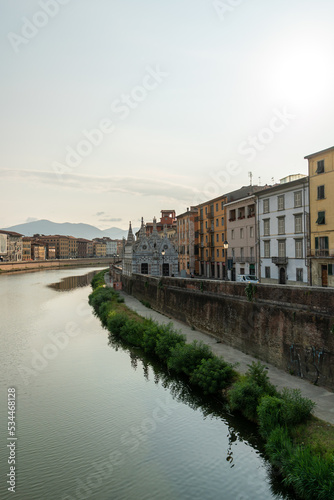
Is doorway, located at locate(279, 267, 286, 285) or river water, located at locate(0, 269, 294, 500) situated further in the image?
doorway, located at locate(279, 267, 286, 285)

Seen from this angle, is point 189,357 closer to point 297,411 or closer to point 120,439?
point 120,439

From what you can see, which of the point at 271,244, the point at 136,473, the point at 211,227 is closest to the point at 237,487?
the point at 136,473

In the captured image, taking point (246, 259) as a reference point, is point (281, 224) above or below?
above

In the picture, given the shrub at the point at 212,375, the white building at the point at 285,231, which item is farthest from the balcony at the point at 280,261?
the shrub at the point at 212,375

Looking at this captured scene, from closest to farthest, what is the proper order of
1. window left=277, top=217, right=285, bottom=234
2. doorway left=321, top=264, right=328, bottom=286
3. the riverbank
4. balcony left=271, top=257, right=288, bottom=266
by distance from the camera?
doorway left=321, top=264, right=328, bottom=286
balcony left=271, top=257, right=288, bottom=266
window left=277, top=217, right=285, bottom=234
the riverbank

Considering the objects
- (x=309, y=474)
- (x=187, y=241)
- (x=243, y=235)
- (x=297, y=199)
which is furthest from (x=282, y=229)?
(x=309, y=474)

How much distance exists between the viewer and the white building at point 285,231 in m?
33.5

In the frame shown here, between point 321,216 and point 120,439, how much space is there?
79.4 feet

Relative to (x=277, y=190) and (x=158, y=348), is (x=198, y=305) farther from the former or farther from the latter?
(x=277, y=190)

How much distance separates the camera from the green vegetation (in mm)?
9828

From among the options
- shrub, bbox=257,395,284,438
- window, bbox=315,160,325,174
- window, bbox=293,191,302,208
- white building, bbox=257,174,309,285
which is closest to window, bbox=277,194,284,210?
white building, bbox=257,174,309,285

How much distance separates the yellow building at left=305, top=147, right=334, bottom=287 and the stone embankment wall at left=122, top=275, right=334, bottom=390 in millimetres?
10378

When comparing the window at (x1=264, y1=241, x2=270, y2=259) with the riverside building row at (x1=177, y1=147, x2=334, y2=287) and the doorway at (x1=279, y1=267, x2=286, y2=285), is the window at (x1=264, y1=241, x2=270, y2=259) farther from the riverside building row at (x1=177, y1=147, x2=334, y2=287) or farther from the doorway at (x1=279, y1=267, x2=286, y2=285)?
the doorway at (x1=279, y1=267, x2=286, y2=285)

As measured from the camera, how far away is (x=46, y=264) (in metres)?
150
